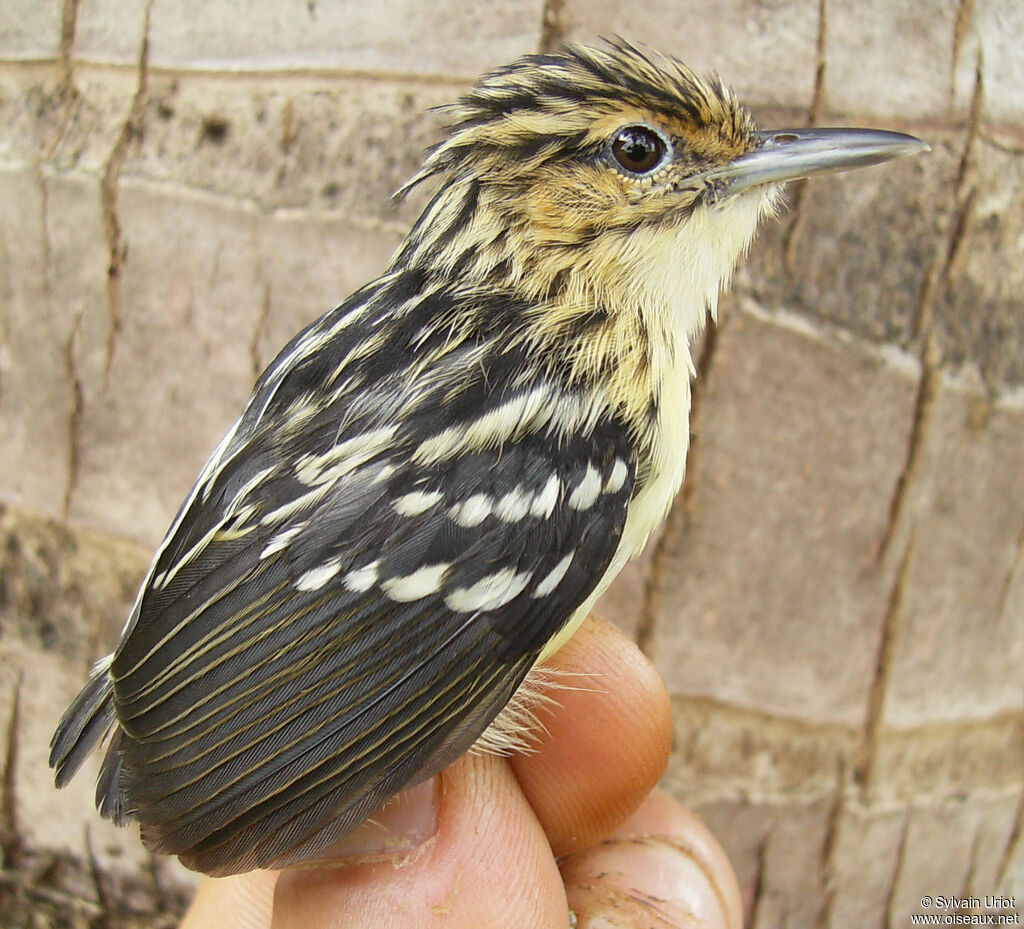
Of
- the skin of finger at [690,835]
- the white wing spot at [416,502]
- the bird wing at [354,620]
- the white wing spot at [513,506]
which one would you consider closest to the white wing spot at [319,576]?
the bird wing at [354,620]

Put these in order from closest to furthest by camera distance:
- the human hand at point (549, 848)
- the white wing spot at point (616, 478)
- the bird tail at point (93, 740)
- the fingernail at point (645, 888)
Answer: the white wing spot at point (616, 478)
the human hand at point (549, 848)
the bird tail at point (93, 740)
the fingernail at point (645, 888)

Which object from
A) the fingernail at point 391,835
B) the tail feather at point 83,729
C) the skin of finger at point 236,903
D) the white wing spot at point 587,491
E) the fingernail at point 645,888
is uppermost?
the white wing spot at point 587,491

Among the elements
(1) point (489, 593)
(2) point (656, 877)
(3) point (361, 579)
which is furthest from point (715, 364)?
(2) point (656, 877)

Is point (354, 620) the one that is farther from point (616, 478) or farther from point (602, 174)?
point (602, 174)

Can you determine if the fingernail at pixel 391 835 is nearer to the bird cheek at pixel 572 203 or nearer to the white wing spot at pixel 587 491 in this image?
the white wing spot at pixel 587 491

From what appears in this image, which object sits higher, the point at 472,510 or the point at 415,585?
the point at 472,510

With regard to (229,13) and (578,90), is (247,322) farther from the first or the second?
(578,90)
